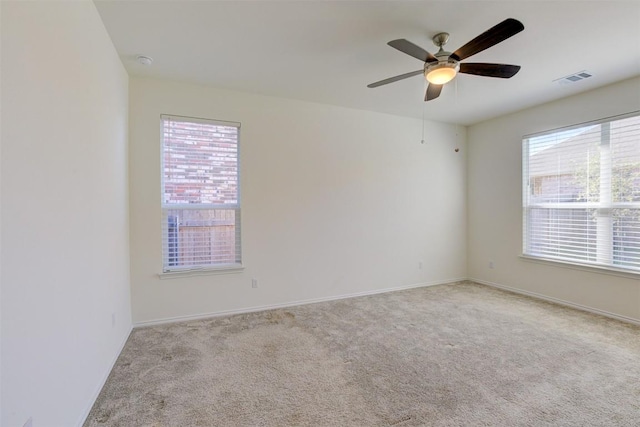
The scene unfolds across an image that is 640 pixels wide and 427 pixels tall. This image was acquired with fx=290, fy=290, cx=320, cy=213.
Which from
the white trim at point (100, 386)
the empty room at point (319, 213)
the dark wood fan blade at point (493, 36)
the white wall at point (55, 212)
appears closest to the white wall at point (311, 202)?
the empty room at point (319, 213)

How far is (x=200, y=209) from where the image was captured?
344cm

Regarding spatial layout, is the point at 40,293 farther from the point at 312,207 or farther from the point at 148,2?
the point at 312,207

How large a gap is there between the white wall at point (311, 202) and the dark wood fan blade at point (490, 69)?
2.02 meters

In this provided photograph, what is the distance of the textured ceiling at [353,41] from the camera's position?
2107 millimetres

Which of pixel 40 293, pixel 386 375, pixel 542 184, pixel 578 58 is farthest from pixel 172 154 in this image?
pixel 542 184

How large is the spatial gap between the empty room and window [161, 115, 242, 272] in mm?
26

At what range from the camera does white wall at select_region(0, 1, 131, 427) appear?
1157mm

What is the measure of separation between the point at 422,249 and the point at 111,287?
421 cm

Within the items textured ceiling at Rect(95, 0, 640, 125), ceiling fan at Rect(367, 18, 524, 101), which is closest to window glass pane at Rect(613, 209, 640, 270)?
textured ceiling at Rect(95, 0, 640, 125)

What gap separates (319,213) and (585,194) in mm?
3405

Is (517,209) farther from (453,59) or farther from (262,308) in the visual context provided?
(262,308)

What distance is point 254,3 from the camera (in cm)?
205

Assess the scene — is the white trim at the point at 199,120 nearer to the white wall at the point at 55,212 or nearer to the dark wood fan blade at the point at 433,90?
the white wall at the point at 55,212

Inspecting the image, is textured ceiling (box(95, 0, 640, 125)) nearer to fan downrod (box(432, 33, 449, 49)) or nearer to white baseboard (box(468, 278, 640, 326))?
fan downrod (box(432, 33, 449, 49))
